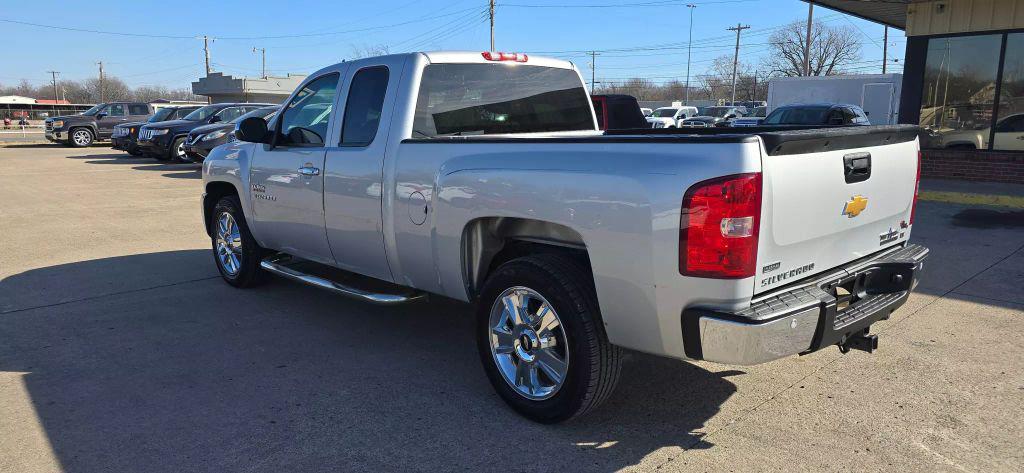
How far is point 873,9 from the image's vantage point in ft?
52.3

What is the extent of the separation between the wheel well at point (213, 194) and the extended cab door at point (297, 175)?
948 millimetres

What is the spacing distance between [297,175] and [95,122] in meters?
28.8

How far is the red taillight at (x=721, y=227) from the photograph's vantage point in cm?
288

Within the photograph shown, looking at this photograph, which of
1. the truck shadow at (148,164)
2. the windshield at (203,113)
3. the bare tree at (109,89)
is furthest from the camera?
the bare tree at (109,89)

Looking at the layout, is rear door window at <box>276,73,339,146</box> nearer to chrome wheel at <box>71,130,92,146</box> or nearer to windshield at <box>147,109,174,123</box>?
windshield at <box>147,109,174,123</box>

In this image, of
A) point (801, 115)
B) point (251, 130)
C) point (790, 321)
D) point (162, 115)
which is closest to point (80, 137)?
point (162, 115)

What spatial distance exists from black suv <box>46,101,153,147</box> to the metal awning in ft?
82.3

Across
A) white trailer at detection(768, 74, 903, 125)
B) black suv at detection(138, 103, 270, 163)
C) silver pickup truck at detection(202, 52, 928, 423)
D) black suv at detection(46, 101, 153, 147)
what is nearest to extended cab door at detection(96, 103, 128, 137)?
black suv at detection(46, 101, 153, 147)

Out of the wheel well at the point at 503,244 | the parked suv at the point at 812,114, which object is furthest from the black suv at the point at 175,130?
the wheel well at the point at 503,244

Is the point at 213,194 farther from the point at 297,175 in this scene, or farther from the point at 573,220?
the point at 573,220

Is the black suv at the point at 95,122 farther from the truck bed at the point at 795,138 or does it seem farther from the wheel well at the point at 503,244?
the truck bed at the point at 795,138

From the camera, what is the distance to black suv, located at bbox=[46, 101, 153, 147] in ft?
95.0

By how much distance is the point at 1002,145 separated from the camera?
1330cm

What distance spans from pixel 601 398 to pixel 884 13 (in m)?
16.5
